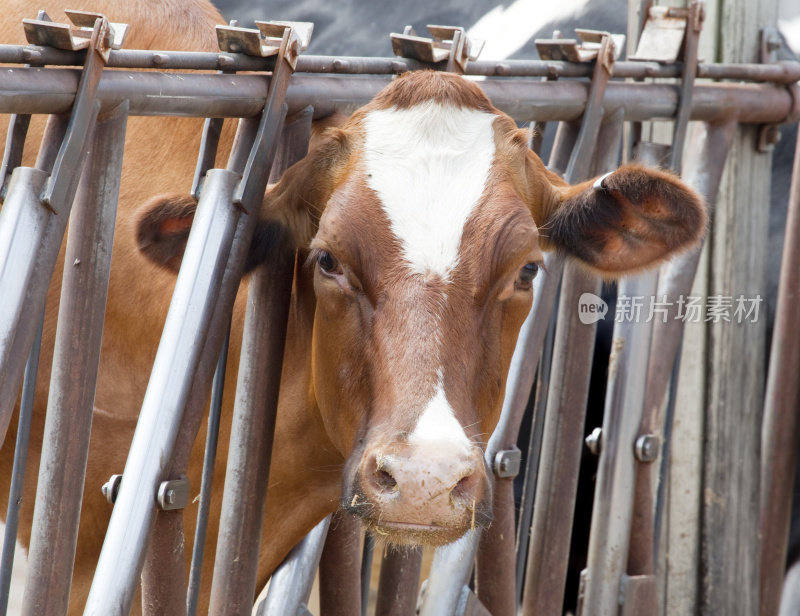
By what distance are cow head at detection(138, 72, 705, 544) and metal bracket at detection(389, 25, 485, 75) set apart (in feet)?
0.49

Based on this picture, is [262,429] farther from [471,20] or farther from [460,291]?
[471,20]

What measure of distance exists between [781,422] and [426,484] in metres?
2.21

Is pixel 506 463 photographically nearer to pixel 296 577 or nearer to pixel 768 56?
pixel 296 577

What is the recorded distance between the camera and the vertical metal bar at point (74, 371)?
1.62 metres

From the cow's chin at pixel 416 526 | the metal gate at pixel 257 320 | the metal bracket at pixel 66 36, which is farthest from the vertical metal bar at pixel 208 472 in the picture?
the metal bracket at pixel 66 36

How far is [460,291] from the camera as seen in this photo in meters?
1.74

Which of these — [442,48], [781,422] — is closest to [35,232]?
[442,48]

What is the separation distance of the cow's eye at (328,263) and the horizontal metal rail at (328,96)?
291mm

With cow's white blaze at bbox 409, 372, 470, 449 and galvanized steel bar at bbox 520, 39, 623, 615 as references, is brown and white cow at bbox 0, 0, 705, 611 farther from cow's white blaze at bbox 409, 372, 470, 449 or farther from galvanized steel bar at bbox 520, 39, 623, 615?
galvanized steel bar at bbox 520, 39, 623, 615

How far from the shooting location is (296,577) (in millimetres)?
2246

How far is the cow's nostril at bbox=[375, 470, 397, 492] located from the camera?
5.14ft

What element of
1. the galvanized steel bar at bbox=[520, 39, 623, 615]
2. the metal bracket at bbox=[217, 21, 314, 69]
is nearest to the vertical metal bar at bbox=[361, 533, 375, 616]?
the galvanized steel bar at bbox=[520, 39, 623, 615]

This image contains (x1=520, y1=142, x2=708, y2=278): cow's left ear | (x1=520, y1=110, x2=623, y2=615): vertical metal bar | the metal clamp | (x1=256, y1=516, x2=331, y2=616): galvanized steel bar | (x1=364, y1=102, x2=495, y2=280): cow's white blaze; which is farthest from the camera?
the metal clamp

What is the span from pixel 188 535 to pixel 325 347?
0.81 m
